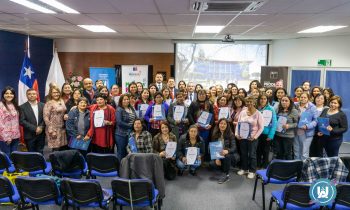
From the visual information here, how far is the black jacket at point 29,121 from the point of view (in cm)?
440

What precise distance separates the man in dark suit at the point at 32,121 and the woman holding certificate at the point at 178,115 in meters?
2.24

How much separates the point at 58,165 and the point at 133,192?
1.33m

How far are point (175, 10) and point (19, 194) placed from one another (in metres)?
3.20

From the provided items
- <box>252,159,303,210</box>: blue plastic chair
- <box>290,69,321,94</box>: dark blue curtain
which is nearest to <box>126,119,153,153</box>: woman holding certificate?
<box>252,159,303,210</box>: blue plastic chair

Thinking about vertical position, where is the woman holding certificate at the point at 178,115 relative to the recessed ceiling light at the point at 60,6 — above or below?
below

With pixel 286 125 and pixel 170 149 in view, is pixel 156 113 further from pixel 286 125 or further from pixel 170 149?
pixel 286 125

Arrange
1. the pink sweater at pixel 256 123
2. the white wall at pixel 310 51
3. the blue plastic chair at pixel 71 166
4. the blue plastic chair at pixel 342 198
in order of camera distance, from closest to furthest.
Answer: the blue plastic chair at pixel 342 198 → the blue plastic chair at pixel 71 166 → the pink sweater at pixel 256 123 → the white wall at pixel 310 51

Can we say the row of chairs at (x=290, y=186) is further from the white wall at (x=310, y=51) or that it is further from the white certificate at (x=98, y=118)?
the white wall at (x=310, y=51)

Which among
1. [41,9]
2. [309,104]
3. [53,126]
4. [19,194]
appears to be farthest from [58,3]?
[309,104]

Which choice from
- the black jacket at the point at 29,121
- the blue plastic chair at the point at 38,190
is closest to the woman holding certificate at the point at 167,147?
the blue plastic chair at the point at 38,190

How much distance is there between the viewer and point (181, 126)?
510 cm

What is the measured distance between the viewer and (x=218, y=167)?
4.86 meters

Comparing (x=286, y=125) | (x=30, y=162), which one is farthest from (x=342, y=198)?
(x=30, y=162)

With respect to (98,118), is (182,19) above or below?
above
